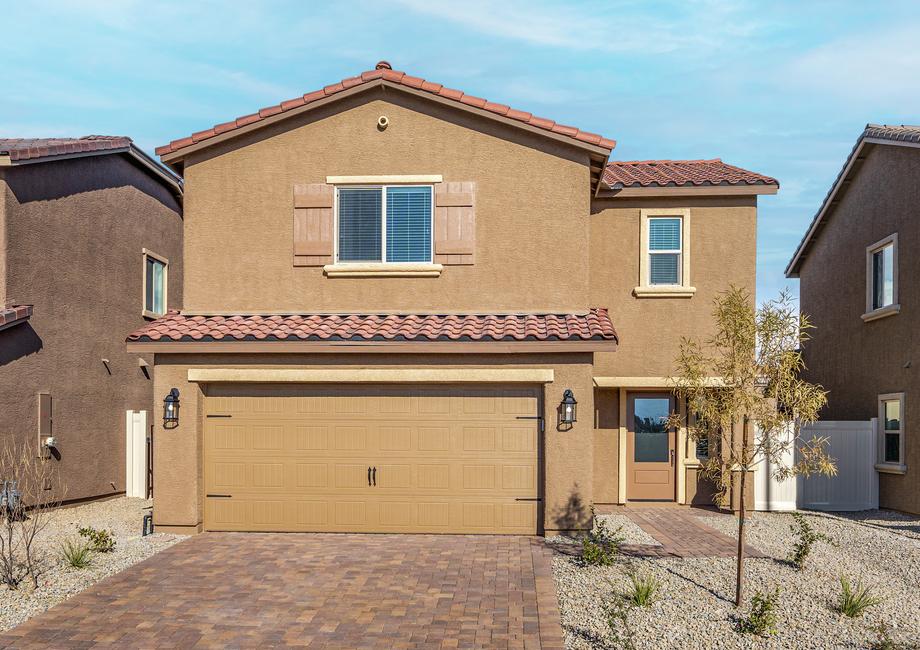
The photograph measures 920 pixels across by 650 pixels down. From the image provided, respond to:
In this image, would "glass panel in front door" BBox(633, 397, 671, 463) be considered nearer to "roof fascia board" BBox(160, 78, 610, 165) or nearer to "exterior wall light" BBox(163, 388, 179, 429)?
"roof fascia board" BBox(160, 78, 610, 165)

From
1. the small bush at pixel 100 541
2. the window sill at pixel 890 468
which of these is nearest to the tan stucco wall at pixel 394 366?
the small bush at pixel 100 541

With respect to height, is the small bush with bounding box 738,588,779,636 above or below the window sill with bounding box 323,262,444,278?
below

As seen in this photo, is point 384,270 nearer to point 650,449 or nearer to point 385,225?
point 385,225

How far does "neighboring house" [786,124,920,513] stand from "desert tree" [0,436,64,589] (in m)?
14.7

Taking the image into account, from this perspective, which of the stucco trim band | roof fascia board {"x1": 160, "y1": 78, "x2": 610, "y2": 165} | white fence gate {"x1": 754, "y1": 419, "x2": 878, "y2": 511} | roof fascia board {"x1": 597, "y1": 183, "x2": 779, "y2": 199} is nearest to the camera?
the stucco trim band

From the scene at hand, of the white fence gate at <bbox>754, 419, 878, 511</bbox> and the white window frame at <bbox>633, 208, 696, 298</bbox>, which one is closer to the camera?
the white window frame at <bbox>633, 208, 696, 298</bbox>

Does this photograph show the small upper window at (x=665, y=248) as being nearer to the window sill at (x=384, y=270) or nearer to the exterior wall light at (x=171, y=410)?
the window sill at (x=384, y=270)

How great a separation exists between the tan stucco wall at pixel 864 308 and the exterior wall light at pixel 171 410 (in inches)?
516

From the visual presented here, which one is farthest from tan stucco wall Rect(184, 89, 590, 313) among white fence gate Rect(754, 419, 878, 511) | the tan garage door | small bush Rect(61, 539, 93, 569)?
white fence gate Rect(754, 419, 878, 511)

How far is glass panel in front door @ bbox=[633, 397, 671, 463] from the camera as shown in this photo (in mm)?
16438

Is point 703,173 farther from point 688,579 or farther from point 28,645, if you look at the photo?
point 28,645

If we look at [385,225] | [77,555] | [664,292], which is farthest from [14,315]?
[664,292]

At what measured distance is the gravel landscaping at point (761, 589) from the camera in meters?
8.27

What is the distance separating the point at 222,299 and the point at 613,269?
7.13 meters
